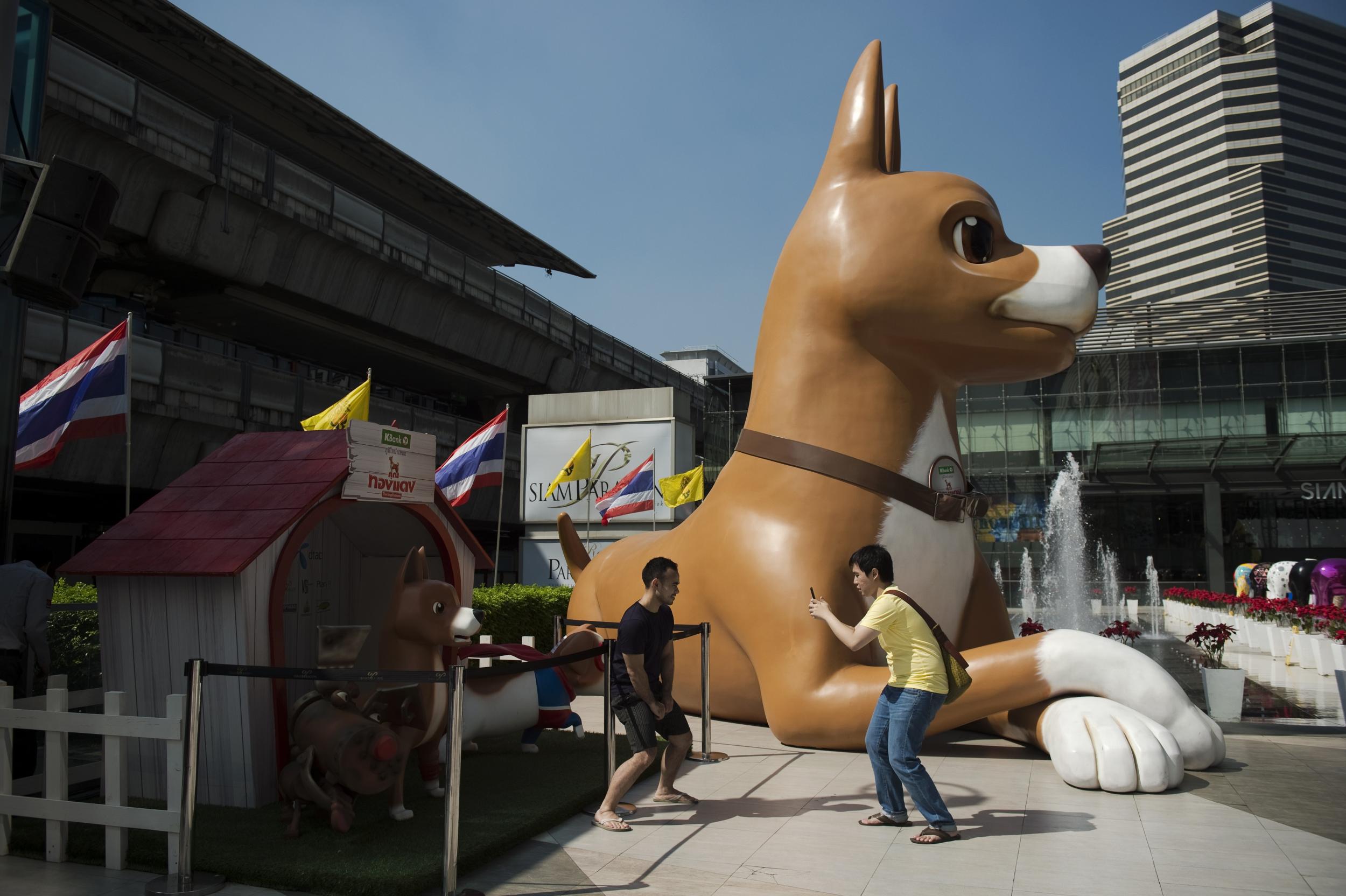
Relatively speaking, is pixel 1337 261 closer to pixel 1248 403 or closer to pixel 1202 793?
pixel 1248 403

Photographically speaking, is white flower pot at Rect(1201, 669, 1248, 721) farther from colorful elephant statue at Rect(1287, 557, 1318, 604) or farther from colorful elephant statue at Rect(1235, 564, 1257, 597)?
colorful elephant statue at Rect(1235, 564, 1257, 597)

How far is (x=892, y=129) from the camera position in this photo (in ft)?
22.6

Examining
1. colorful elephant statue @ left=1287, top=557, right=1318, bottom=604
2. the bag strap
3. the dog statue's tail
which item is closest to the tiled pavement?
the bag strap

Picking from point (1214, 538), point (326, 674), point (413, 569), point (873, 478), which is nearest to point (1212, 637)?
point (873, 478)

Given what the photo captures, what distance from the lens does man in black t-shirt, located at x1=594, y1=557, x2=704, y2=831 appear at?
16.2ft

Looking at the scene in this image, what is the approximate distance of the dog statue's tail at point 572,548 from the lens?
30.6 ft

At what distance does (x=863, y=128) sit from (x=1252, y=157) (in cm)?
10931

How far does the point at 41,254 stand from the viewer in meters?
4.53

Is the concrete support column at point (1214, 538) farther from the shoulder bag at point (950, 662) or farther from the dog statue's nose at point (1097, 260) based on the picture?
the shoulder bag at point (950, 662)

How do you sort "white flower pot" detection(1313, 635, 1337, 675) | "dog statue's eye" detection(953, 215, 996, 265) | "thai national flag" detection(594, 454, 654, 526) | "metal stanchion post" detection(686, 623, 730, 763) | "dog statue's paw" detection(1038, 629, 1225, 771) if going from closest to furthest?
1. "dog statue's paw" detection(1038, 629, 1225, 771)
2. "dog statue's eye" detection(953, 215, 996, 265)
3. "metal stanchion post" detection(686, 623, 730, 763)
4. "white flower pot" detection(1313, 635, 1337, 675)
5. "thai national flag" detection(594, 454, 654, 526)

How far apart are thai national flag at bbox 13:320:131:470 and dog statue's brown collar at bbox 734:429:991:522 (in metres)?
5.33

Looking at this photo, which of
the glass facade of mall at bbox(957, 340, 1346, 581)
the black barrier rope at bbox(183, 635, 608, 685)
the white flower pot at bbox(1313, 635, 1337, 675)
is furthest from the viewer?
the glass facade of mall at bbox(957, 340, 1346, 581)

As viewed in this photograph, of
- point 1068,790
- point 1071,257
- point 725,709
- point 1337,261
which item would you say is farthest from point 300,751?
point 1337,261

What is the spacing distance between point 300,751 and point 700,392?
39051mm
